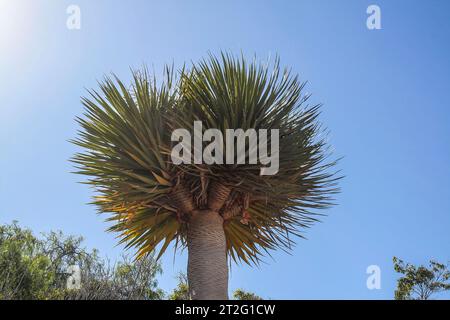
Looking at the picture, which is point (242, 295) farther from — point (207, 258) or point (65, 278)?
point (207, 258)

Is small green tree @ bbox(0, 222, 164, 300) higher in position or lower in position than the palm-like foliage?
lower

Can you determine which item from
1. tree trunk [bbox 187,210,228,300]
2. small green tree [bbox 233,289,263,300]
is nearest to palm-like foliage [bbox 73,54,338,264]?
tree trunk [bbox 187,210,228,300]

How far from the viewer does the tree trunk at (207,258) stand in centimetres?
606

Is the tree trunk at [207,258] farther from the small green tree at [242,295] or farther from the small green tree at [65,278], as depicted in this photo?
the small green tree at [242,295]

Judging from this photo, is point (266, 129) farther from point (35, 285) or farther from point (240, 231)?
point (35, 285)

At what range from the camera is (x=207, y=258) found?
20.4ft

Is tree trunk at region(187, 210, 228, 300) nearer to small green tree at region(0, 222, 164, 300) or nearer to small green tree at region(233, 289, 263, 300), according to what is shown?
small green tree at region(0, 222, 164, 300)

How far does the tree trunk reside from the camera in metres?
6.06

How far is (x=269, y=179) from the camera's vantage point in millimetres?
6445

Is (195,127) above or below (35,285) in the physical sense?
above

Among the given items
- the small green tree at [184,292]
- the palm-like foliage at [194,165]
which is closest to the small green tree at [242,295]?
the small green tree at [184,292]
